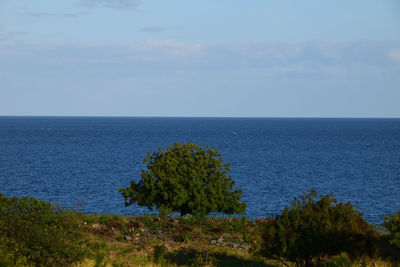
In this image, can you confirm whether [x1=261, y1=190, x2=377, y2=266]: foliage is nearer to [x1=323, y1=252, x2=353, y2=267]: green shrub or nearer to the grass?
[x1=323, y1=252, x2=353, y2=267]: green shrub

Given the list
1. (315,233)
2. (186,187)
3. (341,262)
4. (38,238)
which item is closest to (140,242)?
(186,187)

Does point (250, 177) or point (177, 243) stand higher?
point (177, 243)

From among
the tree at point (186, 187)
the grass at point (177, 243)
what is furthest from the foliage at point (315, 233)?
the tree at point (186, 187)

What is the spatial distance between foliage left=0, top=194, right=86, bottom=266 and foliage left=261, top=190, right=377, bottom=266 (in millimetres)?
6731

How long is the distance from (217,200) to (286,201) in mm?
32423

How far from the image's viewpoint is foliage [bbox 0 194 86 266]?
49.6 ft

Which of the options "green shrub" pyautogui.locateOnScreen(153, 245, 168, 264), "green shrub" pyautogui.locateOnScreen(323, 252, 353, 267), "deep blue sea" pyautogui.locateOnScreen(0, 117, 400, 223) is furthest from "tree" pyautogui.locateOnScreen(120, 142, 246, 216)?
"deep blue sea" pyautogui.locateOnScreen(0, 117, 400, 223)

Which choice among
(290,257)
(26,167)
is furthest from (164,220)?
(26,167)

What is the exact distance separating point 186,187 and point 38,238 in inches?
431

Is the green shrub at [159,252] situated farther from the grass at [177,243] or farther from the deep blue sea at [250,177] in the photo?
the deep blue sea at [250,177]

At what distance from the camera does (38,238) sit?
1524 centimetres

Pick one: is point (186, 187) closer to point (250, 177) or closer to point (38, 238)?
point (38, 238)

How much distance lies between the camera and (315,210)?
1633 centimetres

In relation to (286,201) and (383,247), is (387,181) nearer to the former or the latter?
(286,201)
